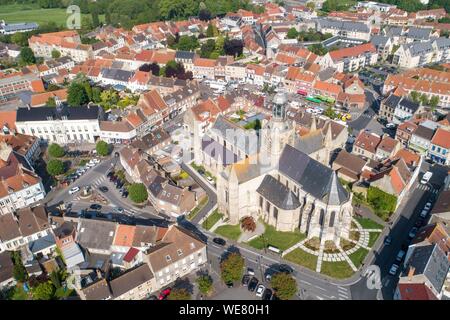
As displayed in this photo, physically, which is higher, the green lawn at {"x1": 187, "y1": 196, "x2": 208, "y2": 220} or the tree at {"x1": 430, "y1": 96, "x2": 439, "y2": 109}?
the tree at {"x1": 430, "y1": 96, "x2": 439, "y2": 109}

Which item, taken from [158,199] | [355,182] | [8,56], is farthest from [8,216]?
[8,56]

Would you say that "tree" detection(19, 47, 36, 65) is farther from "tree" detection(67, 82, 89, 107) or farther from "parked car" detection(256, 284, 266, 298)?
"parked car" detection(256, 284, 266, 298)

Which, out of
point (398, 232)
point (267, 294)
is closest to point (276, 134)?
point (267, 294)

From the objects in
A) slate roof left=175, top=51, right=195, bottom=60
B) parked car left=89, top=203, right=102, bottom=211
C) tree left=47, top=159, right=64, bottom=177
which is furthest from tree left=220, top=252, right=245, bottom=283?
slate roof left=175, top=51, right=195, bottom=60


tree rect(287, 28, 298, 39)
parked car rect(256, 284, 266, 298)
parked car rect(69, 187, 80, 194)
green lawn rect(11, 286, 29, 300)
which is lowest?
green lawn rect(11, 286, 29, 300)

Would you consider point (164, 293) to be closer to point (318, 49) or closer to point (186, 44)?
point (318, 49)

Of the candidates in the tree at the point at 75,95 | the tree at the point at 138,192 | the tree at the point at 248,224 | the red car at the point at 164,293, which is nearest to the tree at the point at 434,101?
the tree at the point at 248,224

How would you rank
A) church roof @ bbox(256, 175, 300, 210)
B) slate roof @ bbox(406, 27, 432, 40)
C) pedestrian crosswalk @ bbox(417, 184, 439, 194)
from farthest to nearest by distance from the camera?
slate roof @ bbox(406, 27, 432, 40) < pedestrian crosswalk @ bbox(417, 184, 439, 194) < church roof @ bbox(256, 175, 300, 210)
